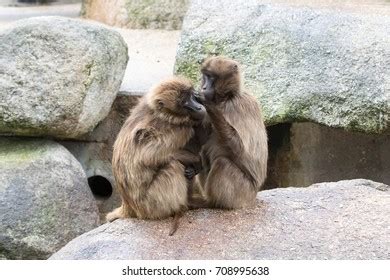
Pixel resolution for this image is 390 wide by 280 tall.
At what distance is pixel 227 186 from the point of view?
220 inches

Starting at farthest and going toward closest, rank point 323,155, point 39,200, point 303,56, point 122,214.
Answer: point 323,155 → point 303,56 → point 39,200 → point 122,214

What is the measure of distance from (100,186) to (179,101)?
3630 mm

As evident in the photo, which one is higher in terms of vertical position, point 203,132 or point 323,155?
point 203,132

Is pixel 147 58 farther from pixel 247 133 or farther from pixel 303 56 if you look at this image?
pixel 247 133

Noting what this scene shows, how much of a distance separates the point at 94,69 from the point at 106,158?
1.31m

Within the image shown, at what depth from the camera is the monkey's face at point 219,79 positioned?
5586 mm

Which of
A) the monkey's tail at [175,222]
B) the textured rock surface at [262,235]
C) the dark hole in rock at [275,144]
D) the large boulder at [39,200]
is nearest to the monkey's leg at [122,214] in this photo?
the textured rock surface at [262,235]

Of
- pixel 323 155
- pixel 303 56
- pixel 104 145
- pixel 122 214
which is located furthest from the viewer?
pixel 104 145

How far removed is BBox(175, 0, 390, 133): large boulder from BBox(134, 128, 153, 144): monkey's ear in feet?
6.78

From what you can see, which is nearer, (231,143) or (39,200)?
(231,143)

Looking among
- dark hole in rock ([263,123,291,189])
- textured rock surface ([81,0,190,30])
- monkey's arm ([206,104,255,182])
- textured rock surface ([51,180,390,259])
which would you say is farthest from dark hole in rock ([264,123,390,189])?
textured rock surface ([81,0,190,30])

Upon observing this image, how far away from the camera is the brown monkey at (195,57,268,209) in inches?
218

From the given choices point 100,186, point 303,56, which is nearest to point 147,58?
point 100,186
